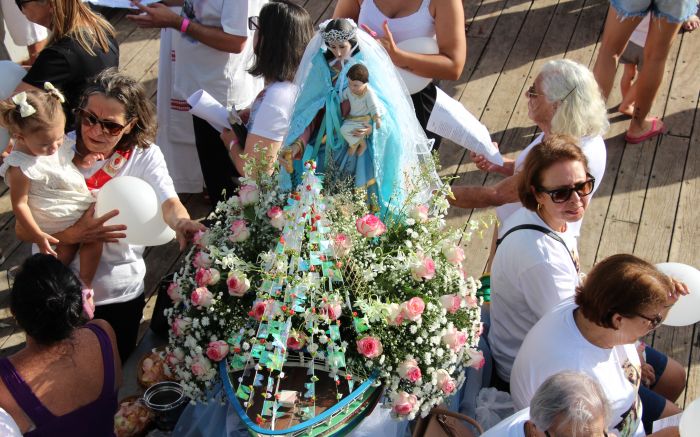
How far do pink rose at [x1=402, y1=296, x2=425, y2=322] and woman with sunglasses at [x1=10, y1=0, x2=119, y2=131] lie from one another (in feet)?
5.47

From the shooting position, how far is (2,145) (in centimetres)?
368

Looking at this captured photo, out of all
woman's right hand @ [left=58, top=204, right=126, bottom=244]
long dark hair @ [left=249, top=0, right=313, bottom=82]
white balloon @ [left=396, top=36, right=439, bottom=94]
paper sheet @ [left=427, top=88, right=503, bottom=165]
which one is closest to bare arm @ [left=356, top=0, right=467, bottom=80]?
white balloon @ [left=396, top=36, right=439, bottom=94]

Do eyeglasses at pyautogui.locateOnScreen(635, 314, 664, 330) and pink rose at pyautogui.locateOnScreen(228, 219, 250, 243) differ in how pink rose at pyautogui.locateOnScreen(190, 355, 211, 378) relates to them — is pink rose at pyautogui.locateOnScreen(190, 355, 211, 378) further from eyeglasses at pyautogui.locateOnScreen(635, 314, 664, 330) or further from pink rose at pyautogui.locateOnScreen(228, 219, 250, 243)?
eyeglasses at pyautogui.locateOnScreen(635, 314, 664, 330)

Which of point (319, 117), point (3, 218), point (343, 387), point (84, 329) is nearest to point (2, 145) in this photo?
point (3, 218)

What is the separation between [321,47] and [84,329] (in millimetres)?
1151

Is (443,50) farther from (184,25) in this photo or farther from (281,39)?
(184,25)

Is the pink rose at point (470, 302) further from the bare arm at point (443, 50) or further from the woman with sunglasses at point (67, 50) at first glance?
the woman with sunglasses at point (67, 50)

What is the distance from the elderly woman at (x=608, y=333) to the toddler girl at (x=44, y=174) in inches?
58.4

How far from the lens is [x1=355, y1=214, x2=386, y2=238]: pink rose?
7.25 ft

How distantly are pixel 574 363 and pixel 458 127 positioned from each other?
115cm

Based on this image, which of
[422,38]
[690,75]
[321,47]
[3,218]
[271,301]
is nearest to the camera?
Answer: [271,301]

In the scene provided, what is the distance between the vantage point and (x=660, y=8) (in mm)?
4059

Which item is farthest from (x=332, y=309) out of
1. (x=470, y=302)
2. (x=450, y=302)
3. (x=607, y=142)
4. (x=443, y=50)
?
(x=607, y=142)

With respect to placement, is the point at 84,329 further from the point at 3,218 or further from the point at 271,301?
the point at 3,218
